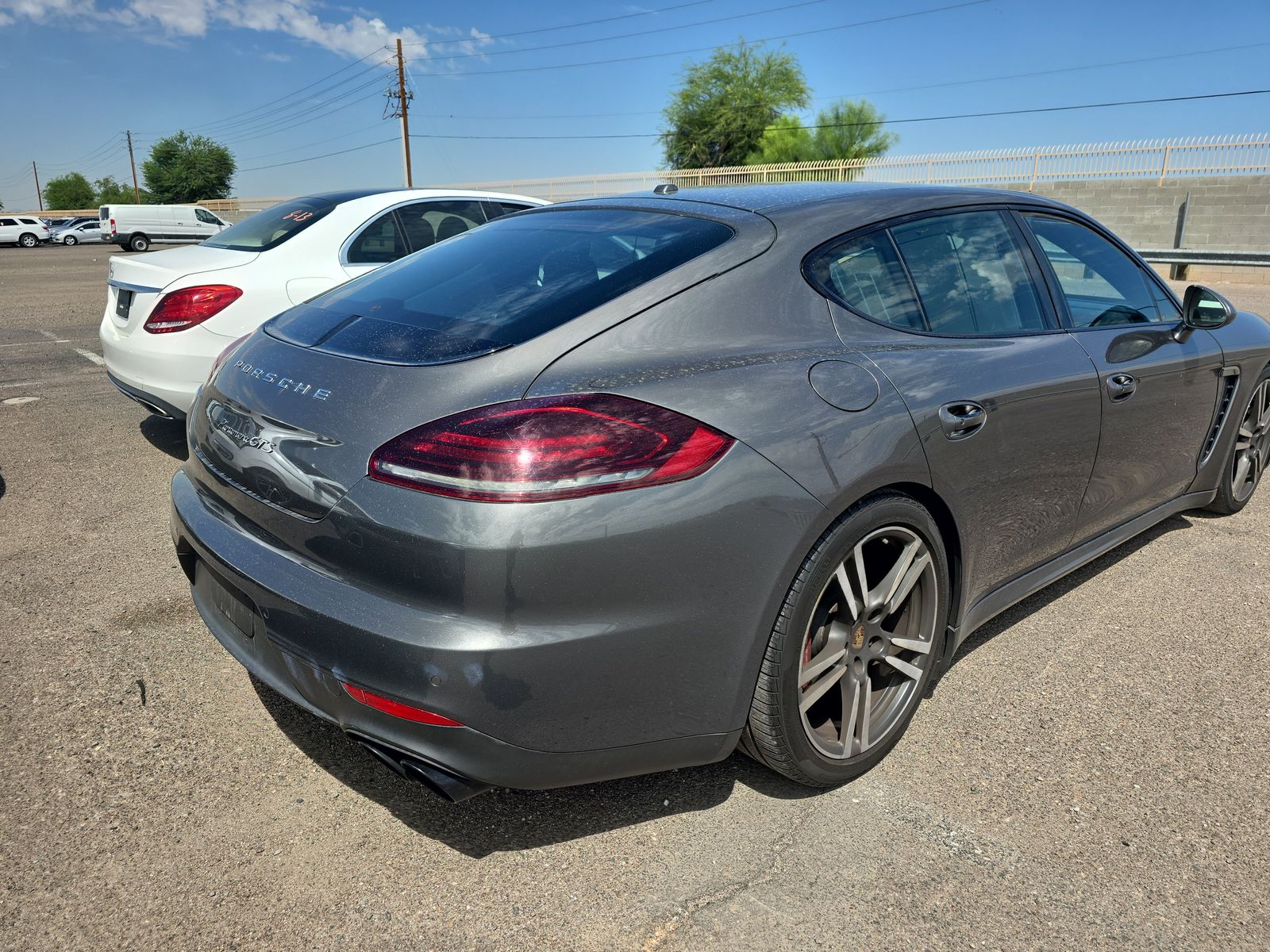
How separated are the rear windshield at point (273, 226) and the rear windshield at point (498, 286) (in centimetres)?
323

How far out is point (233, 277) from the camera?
17.6 ft

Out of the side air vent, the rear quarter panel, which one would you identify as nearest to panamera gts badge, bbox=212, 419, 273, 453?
the rear quarter panel

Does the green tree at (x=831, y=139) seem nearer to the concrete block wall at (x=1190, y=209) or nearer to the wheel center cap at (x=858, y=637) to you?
the concrete block wall at (x=1190, y=209)

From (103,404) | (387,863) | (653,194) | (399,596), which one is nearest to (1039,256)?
(653,194)

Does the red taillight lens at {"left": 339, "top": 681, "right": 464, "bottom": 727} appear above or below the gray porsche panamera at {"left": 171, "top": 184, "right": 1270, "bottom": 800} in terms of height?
below

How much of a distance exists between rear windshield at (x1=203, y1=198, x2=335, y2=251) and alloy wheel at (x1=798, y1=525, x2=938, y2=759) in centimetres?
457

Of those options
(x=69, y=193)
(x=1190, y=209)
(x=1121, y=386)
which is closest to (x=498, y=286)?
(x=1121, y=386)

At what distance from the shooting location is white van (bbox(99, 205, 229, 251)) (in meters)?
34.8

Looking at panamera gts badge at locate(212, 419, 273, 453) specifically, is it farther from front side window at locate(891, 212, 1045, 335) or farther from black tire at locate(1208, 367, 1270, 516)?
black tire at locate(1208, 367, 1270, 516)

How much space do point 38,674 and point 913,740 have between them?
2732 mm

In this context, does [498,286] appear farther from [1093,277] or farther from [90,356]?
[90,356]

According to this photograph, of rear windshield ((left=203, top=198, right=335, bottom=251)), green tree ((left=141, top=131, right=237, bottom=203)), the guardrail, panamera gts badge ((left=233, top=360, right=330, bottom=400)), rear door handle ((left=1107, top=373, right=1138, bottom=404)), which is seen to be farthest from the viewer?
green tree ((left=141, top=131, right=237, bottom=203))

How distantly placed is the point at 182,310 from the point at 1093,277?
4568mm

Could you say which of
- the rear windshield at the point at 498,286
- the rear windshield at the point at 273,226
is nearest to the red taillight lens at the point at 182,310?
the rear windshield at the point at 273,226
